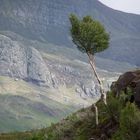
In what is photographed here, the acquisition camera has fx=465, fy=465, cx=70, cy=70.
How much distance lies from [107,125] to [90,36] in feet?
29.3

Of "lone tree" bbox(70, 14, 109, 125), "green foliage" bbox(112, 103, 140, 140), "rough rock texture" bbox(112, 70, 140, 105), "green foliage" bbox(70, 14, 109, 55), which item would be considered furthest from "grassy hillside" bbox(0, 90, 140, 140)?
"green foliage" bbox(70, 14, 109, 55)

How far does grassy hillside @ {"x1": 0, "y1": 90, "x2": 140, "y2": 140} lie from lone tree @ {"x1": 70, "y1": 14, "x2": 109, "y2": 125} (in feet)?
15.4

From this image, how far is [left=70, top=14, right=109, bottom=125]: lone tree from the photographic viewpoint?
37.8 metres

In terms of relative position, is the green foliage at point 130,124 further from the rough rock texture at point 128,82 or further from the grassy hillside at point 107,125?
the rough rock texture at point 128,82

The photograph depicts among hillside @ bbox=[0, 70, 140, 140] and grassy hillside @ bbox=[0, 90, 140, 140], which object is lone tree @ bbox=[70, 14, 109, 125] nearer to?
hillside @ bbox=[0, 70, 140, 140]

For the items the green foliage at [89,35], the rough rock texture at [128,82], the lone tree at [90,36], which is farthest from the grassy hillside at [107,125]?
the green foliage at [89,35]

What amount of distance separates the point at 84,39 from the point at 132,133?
1594cm

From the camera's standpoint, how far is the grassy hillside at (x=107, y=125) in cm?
2347

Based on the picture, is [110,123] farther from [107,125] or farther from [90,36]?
[90,36]

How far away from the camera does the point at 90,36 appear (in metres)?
37.8

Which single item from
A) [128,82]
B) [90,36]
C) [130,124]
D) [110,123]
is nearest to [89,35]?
[90,36]

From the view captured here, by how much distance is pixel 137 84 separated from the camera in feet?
100

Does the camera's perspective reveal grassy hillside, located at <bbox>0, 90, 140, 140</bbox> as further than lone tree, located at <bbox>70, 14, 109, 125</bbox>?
No

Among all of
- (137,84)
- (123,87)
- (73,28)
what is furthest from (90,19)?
(137,84)
